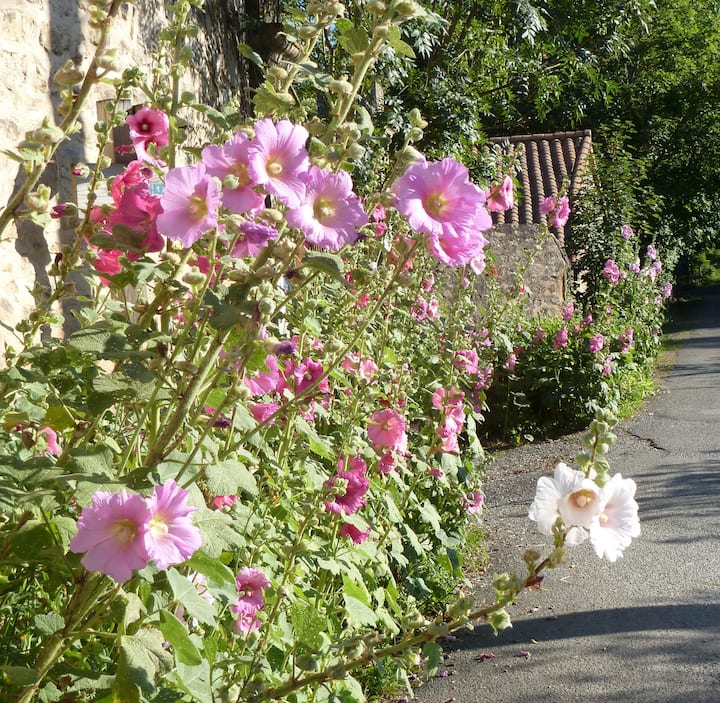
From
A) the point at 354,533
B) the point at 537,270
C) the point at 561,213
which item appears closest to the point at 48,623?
the point at 354,533

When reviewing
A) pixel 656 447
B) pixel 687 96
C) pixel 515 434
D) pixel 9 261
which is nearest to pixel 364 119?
pixel 9 261

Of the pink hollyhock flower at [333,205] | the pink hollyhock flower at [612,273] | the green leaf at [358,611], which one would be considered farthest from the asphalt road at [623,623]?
the pink hollyhock flower at [612,273]

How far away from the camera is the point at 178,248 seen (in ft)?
4.81

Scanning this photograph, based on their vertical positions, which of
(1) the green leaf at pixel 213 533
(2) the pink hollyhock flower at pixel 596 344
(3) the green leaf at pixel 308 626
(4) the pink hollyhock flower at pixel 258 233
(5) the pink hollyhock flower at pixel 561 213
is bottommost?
(2) the pink hollyhock flower at pixel 596 344

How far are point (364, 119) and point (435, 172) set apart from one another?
259 millimetres

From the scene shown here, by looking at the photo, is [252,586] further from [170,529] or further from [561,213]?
[561,213]

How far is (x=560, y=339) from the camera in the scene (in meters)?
9.55

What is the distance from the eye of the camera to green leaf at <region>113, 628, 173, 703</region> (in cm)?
133

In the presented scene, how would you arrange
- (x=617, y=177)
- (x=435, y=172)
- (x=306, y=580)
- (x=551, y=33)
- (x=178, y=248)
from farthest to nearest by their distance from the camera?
(x=617, y=177) < (x=551, y=33) < (x=306, y=580) < (x=178, y=248) < (x=435, y=172)

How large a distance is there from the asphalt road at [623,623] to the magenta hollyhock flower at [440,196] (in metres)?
2.70

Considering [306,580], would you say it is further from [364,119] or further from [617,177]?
[617,177]

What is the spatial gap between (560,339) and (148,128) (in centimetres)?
831

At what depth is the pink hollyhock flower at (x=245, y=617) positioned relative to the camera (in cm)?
202

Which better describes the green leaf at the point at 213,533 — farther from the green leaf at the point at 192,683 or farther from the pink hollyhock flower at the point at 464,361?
the pink hollyhock flower at the point at 464,361
